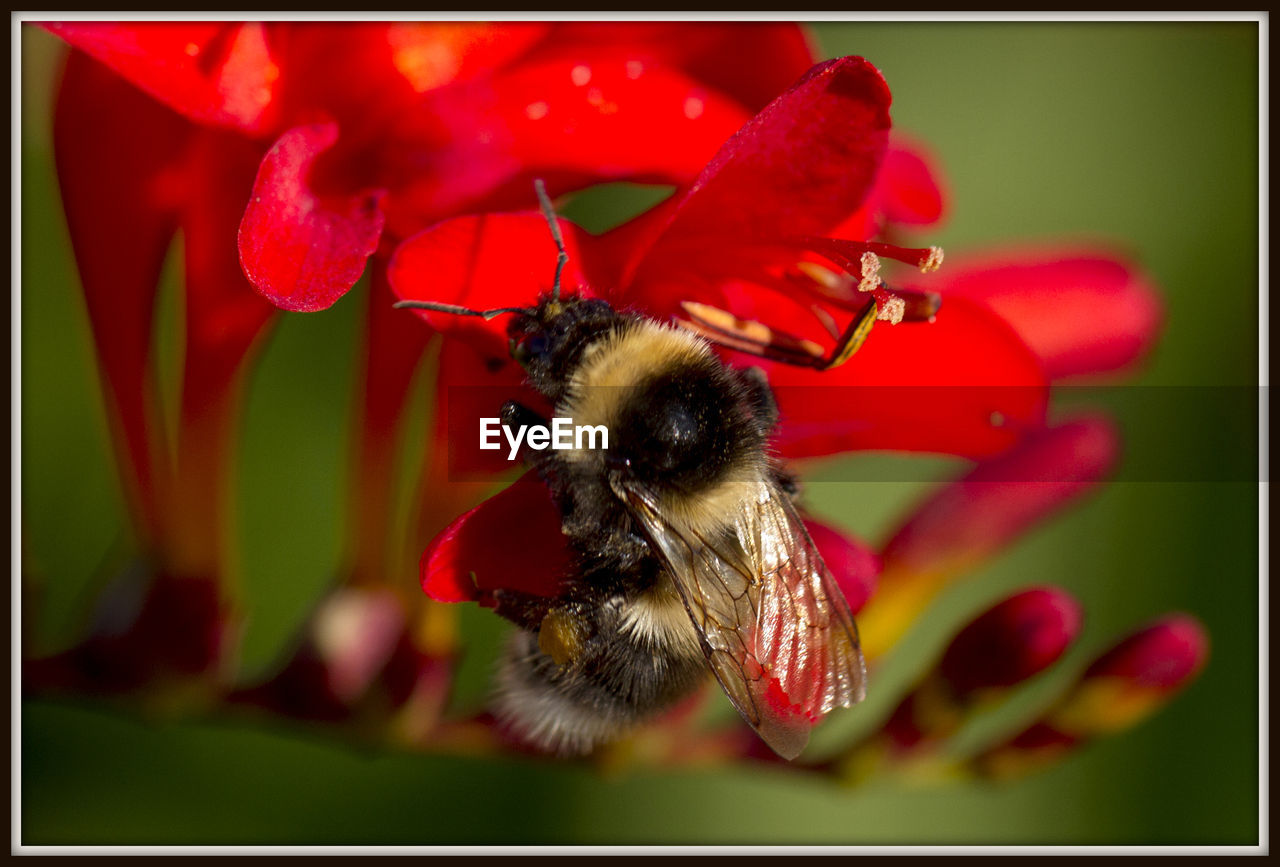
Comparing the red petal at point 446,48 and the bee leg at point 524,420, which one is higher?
the red petal at point 446,48

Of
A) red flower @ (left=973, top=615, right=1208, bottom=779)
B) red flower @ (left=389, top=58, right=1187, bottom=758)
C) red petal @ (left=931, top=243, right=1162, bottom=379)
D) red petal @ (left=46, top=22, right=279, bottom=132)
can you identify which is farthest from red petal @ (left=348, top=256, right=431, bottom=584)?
red flower @ (left=973, top=615, right=1208, bottom=779)

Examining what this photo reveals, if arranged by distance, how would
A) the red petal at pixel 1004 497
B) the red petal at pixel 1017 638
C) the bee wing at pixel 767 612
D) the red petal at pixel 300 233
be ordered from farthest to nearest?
1. the red petal at pixel 1004 497
2. the red petal at pixel 1017 638
3. the bee wing at pixel 767 612
4. the red petal at pixel 300 233

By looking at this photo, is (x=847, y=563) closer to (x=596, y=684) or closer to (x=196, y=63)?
(x=596, y=684)

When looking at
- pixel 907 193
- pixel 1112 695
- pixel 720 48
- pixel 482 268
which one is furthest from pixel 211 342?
pixel 1112 695

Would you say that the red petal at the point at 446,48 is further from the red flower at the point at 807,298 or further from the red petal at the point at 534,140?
the red flower at the point at 807,298

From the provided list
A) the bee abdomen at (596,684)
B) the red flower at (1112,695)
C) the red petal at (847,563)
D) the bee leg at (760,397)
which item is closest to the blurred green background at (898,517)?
the red flower at (1112,695)

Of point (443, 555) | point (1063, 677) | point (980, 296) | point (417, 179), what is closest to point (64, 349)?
point (417, 179)

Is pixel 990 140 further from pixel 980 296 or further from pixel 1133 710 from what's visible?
pixel 1133 710
